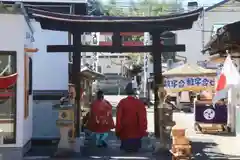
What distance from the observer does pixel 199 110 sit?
1827cm

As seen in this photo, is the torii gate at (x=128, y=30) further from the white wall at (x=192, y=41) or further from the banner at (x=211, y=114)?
the white wall at (x=192, y=41)

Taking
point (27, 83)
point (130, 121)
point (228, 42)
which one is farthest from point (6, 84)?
point (228, 42)

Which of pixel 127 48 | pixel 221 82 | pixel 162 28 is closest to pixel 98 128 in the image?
pixel 127 48

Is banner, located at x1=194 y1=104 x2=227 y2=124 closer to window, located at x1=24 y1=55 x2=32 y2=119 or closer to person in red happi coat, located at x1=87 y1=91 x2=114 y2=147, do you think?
person in red happi coat, located at x1=87 y1=91 x2=114 y2=147

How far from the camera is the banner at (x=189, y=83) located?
79.4ft

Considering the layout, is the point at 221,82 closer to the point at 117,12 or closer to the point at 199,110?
the point at 199,110

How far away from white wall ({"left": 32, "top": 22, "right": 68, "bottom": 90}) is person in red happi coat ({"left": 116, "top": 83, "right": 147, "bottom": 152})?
4.20 metres

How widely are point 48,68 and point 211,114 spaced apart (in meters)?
6.47

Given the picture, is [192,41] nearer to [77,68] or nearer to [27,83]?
[77,68]

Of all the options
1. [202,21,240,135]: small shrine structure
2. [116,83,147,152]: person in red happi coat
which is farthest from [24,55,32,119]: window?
[202,21,240,135]: small shrine structure

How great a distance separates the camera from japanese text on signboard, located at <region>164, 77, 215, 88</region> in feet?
79.4

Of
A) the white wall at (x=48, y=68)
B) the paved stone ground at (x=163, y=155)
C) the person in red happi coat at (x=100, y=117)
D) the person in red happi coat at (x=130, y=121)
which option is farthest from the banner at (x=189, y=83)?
the person in red happi coat at (x=130, y=121)

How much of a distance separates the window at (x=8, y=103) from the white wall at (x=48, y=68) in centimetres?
479

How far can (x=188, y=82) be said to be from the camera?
24.6 m
